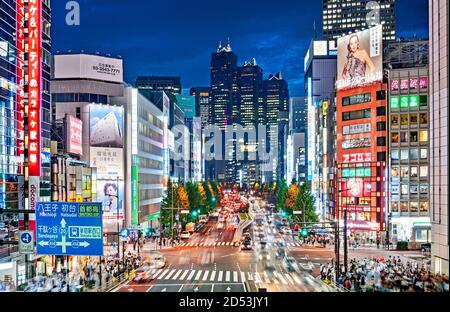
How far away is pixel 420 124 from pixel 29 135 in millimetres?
34630

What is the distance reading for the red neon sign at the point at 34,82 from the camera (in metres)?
25.7

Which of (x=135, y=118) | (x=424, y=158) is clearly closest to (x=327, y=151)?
(x=424, y=158)

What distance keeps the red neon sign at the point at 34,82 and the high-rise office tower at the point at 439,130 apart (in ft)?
62.8

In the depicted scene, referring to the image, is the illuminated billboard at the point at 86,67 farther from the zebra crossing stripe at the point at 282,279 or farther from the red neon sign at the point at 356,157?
the zebra crossing stripe at the point at 282,279

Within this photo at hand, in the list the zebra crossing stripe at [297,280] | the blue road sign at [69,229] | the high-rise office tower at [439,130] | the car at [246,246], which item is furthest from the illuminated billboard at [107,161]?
the high-rise office tower at [439,130]

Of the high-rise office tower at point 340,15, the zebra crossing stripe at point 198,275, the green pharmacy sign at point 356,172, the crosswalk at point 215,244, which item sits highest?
the high-rise office tower at point 340,15

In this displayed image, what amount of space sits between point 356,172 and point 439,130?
41279 millimetres

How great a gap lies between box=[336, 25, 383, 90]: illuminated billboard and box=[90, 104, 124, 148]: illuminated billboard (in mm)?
25270

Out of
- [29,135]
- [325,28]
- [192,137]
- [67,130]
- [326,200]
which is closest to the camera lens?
[29,135]

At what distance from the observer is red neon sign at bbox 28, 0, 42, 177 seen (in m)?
25.7

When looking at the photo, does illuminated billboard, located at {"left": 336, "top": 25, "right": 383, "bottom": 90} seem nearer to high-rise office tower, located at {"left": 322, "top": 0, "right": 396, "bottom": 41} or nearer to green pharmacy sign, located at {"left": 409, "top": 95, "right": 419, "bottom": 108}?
green pharmacy sign, located at {"left": 409, "top": 95, "right": 419, "bottom": 108}

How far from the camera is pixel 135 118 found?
55000mm

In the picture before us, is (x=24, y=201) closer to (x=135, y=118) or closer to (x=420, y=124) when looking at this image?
(x=135, y=118)
